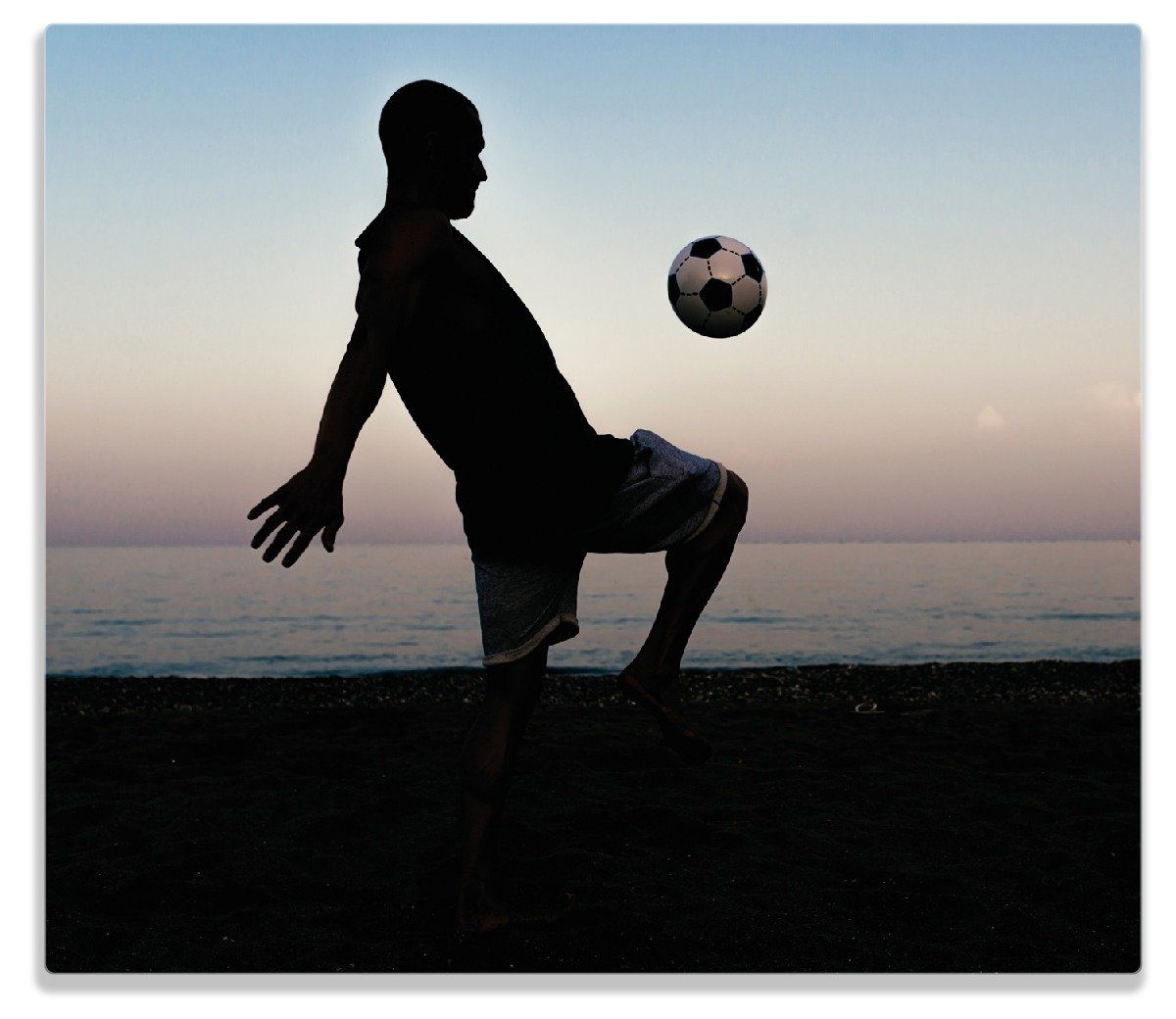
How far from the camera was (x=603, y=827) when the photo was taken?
4.85m

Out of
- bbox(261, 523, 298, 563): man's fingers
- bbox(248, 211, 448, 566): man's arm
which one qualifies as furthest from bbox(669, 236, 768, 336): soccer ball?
bbox(261, 523, 298, 563): man's fingers

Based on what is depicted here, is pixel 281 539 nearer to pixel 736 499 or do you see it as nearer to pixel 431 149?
pixel 431 149

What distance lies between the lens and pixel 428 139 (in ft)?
10.7

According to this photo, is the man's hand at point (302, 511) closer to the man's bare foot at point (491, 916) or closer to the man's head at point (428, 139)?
the man's head at point (428, 139)

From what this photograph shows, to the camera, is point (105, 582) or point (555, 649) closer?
point (555, 649)

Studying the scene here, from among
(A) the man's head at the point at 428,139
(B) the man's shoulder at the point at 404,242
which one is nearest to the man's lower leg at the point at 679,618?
(B) the man's shoulder at the point at 404,242

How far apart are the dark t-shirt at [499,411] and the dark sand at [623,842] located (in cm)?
134

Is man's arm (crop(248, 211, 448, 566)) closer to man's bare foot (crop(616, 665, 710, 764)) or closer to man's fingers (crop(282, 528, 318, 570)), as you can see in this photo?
man's fingers (crop(282, 528, 318, 570))

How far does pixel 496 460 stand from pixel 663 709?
2.91 feet

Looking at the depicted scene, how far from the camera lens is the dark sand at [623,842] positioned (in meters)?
3.52

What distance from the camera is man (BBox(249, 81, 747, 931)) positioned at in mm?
3102
